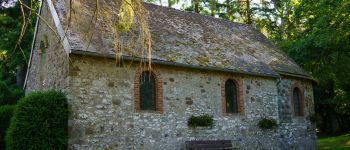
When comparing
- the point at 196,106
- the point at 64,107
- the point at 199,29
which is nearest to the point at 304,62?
the point at 199,29

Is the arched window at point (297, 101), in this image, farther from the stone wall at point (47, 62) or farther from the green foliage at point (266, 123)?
the stone wall at point (47, 62)

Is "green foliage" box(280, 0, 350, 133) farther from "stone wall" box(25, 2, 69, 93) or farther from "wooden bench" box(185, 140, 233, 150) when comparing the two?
"stone wall" box(25, 2, 69, 93)

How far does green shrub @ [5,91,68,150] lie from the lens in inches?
438

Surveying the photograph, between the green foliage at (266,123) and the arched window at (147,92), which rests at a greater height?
the arched window at (147,92)

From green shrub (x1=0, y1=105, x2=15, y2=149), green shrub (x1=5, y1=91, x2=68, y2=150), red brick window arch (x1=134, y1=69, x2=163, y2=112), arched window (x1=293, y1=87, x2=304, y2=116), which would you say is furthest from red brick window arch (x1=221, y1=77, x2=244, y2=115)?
green shrub (x1=0, y1=105, x2=15, y2=149)

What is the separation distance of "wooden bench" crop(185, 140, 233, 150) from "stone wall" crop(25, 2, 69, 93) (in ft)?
16.5

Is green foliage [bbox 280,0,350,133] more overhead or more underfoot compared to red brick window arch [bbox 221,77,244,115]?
more overhead

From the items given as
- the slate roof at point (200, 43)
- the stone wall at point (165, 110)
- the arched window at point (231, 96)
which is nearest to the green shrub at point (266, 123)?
the stone wall at point (165, 110)

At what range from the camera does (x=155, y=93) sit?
45.0 feet

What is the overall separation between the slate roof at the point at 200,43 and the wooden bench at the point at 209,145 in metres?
2.94

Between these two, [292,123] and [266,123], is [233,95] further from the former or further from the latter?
[292,123]

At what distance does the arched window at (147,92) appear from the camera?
1345 centimetres

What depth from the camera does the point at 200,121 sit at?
1430 centimetres

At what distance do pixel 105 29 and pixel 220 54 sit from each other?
212 inches
